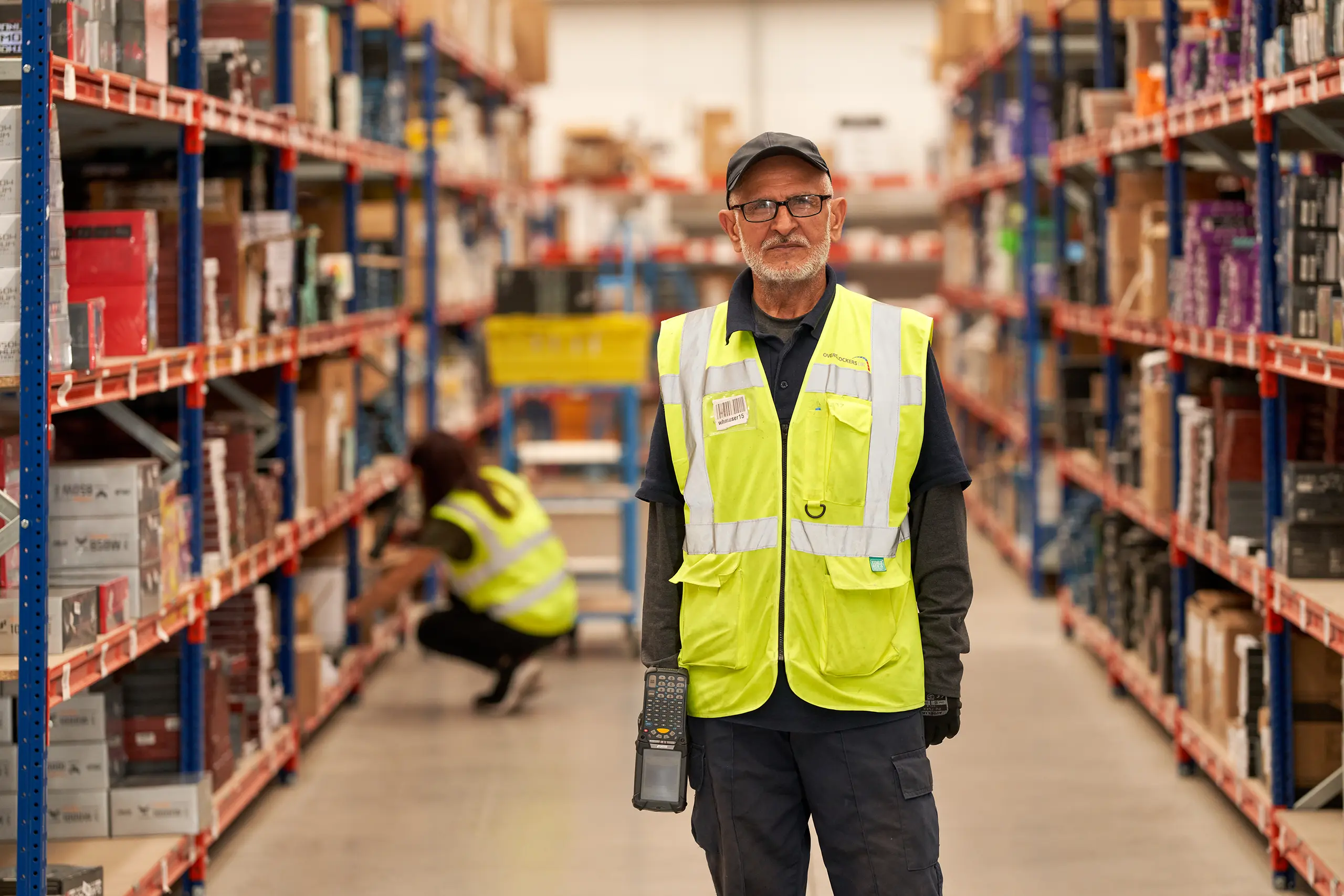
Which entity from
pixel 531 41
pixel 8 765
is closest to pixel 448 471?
pixel 8 765

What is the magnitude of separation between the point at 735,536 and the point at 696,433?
207 mm

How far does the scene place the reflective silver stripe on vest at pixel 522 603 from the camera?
6820mm

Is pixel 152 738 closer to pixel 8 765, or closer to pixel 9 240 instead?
pixel 8 765

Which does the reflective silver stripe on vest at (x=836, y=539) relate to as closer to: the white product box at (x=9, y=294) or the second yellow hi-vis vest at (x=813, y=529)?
the second yellow hi-vis vest at (x=813, y=529)

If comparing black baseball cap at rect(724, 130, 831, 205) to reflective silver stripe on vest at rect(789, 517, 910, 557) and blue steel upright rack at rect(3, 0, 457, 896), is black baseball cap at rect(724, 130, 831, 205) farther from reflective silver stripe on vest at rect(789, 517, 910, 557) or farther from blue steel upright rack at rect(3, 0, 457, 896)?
blue steel upright rack at rect(3, 0, 457, 896)

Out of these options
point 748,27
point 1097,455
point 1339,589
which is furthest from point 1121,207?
point 748,27

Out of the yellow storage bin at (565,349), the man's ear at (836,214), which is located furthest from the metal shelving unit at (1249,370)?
the yellow storage bin at (565,349)

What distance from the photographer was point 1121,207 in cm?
680

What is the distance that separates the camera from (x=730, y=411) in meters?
3.04

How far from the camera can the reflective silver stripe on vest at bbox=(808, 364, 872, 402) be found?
3.02 m

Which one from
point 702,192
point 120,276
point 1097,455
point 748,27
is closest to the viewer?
point 120,276

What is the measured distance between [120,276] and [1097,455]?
481 centimetres

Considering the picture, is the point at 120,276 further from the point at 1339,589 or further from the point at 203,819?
the point at 1339,589

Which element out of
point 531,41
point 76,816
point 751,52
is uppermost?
point 751,52
